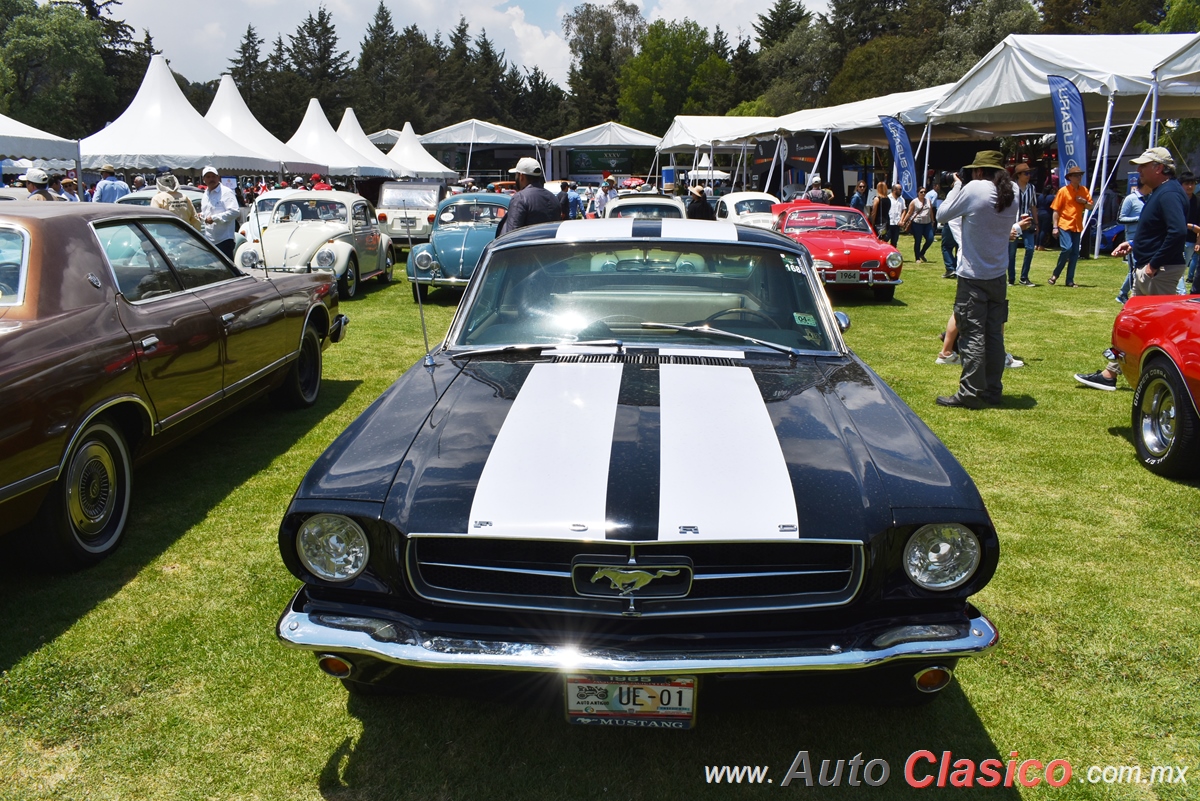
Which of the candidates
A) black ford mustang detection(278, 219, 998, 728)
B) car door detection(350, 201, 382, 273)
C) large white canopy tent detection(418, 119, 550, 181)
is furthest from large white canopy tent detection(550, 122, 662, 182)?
black ford mustang detection(278, 219, 998, 728)

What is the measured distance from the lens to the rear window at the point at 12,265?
384cm

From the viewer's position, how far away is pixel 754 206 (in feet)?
60.4

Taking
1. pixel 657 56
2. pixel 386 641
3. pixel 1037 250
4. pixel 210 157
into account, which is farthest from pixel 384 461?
pixel 657 56

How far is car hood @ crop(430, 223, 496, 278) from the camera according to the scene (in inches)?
480

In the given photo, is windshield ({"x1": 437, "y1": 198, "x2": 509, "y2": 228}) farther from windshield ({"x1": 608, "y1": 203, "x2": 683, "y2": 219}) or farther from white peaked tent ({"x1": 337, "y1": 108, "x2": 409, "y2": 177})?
white peaked tent ({"x1": 337, "y1": 108, "x2": 409, "y2": 177})

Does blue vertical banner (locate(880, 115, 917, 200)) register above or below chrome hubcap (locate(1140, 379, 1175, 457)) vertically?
above

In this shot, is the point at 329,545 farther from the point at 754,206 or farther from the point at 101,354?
the point at 754,206

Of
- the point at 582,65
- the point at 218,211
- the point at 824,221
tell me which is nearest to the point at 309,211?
the point at 218,211

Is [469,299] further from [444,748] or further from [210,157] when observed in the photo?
[210,157]

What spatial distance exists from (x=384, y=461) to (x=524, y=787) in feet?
3.49

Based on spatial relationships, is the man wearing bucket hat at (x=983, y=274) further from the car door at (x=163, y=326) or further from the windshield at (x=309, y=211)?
the windshield at (x=309, y=211)

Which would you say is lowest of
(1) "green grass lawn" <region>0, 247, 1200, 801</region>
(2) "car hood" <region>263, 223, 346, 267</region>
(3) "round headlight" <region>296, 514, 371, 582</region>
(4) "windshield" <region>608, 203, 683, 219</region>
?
(1) "green grass lawn" <region>0, 247, 1200, 801</region>

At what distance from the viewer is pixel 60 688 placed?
307cm

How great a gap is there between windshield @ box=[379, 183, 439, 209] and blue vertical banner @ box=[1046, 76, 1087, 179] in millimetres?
12080
